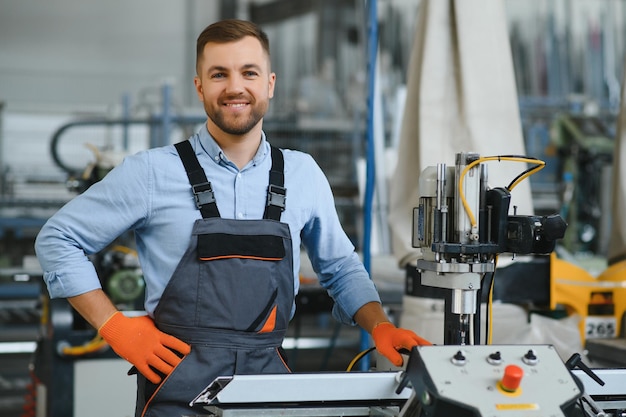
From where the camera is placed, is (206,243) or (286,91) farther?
(286,91)

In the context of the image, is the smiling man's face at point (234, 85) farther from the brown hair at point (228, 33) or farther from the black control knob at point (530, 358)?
the black control knob at point (530, 358)

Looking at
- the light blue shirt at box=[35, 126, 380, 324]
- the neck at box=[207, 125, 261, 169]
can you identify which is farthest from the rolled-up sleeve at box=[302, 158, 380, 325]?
the neck at box=[207, 125, 261, 169]

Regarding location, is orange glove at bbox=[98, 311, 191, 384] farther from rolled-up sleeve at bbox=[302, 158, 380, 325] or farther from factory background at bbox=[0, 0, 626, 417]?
factory background at bbox=[0, 0, 626, 417]

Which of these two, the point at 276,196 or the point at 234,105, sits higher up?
the point at 234,105

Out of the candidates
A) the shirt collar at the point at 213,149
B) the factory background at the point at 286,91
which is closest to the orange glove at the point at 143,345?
the shirt collar at the point at 213,149

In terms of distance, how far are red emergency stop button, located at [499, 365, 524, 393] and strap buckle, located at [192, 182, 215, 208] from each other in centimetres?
73

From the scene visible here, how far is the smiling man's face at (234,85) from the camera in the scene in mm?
1760

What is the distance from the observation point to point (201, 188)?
5.79 ft

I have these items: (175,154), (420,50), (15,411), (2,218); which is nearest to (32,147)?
(2,218)

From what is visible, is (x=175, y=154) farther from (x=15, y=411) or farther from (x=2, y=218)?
(x=2, y=218)

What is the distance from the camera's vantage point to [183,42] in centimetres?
1077

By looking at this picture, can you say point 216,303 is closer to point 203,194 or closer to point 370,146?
point 203,194

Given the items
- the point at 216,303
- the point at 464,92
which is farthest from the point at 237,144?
the point at 464,92

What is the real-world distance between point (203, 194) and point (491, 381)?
28.8 inches
